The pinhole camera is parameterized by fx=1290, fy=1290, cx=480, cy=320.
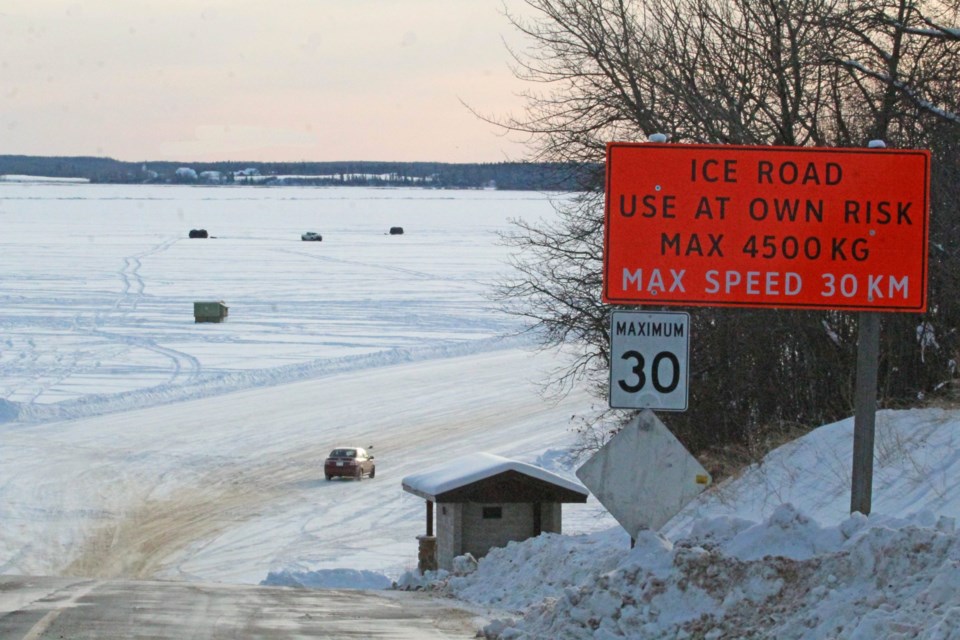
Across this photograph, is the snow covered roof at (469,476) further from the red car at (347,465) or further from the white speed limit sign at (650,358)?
the white speed limit sign at (650,358)

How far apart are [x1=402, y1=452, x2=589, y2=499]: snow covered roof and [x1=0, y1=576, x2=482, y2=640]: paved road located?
532 cm

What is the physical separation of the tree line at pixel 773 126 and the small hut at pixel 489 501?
2.31 metres

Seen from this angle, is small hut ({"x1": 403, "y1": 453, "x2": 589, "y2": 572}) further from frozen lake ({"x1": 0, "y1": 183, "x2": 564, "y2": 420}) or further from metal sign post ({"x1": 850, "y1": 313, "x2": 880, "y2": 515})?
frozen lake ({"x1": 0, "y1": 183, "x2": 564, "y2": 420})

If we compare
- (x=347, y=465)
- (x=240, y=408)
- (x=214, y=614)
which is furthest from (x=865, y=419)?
(x=240, y=408)

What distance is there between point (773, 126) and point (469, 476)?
6903 millimetres

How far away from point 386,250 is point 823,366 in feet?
265

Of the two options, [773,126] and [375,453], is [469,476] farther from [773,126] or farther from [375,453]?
[375,453]

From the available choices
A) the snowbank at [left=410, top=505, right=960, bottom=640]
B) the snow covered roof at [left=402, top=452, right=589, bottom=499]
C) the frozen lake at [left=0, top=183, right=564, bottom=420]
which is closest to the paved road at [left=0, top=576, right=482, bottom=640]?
the snowbank at [left=410, top=505, right=960, bottom=640]

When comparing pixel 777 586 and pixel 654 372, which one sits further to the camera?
pixel 654 372

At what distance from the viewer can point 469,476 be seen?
19531mm

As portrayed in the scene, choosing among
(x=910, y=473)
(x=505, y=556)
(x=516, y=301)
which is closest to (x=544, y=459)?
(x=505, y=556)

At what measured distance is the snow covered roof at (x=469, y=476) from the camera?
19.5 m

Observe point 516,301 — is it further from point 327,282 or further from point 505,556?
point 505,556

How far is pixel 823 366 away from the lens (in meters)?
17.6
